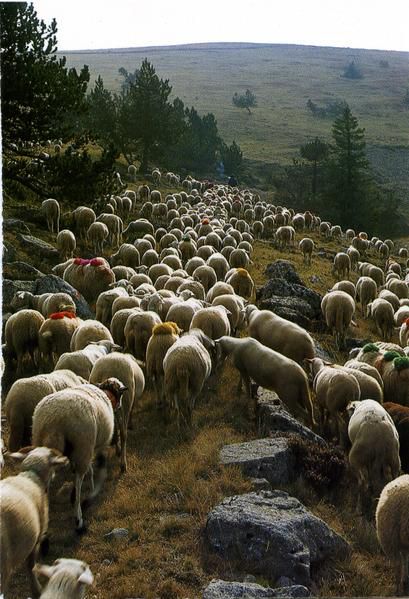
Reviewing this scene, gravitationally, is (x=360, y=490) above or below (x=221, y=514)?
below

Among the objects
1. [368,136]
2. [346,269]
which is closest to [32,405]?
[346,269]

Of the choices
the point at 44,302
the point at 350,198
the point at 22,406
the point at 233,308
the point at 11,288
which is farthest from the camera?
the point at 350,198

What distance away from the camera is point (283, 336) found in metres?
12.1

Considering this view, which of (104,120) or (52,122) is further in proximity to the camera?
(104,120)

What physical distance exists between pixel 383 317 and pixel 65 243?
10.7m

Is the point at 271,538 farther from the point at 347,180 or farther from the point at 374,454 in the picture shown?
the point at 347,180

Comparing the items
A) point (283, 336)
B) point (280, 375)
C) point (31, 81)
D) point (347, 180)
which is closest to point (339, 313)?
point (283, 336)

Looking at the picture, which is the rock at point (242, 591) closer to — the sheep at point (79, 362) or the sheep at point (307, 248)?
the sheep at point (79, 362)

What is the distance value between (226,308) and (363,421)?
687 centimetres

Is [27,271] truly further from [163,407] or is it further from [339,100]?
[339,100]

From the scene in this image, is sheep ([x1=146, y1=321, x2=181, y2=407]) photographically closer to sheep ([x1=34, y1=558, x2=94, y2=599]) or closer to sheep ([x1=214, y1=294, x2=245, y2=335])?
sheep ([x1=214, y1=294, x2=245, y2=335])

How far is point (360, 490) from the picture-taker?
775cm

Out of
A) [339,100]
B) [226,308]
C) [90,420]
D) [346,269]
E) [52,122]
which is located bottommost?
[346,269]

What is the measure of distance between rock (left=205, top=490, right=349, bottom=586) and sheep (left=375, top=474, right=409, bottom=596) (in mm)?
711
